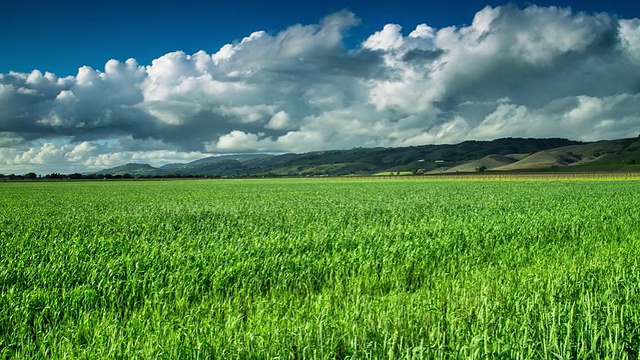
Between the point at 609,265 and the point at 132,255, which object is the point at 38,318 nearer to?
the point at 132,255

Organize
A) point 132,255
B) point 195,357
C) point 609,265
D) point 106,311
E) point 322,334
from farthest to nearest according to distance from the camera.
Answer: point 132,255 < point 609,265 < point 106,311 < point 322,334 < point 195,357

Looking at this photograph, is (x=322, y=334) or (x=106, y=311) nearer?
(x=322, y=334)

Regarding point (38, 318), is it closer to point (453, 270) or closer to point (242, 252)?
point (242, 252)

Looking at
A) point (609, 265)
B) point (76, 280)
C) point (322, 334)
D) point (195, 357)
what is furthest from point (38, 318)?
point (609, 265)

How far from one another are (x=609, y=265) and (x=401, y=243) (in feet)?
15.2

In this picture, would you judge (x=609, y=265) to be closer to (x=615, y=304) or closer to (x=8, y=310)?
(x=615, y=304)

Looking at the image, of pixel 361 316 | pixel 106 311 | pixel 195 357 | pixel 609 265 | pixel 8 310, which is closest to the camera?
pixel 195 357

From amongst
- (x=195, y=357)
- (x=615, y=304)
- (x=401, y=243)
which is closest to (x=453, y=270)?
(x=401, y=243)

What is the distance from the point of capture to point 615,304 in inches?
233

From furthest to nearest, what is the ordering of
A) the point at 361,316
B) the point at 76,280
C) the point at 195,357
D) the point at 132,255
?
the point at 132,255, the point at 76,280, the point at 361,316, the point at 195,357

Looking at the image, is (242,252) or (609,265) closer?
(609,265)

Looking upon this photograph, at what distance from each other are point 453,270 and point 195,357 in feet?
20.1

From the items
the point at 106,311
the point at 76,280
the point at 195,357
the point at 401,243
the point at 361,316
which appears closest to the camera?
the point at 195,357

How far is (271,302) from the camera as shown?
6.63m
